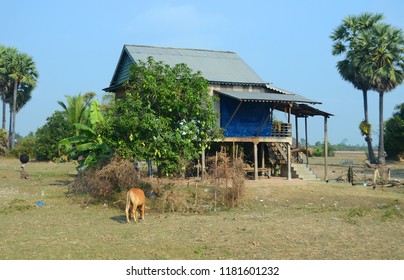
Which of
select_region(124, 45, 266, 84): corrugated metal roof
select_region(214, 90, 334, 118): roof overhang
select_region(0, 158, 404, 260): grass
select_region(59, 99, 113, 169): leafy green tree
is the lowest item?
select_region(0, 158, 404, 260): grass

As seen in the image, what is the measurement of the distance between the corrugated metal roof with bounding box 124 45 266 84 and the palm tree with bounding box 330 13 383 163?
14.4 m

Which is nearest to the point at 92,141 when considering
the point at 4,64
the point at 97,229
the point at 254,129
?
the point at 97,229

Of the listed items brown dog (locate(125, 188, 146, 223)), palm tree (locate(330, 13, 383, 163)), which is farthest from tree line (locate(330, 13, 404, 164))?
brown dog (locate(125, 188, 146, 223))

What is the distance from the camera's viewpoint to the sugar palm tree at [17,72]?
4812 cm

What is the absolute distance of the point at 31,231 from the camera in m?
10.8

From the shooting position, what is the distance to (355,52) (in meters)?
38.3

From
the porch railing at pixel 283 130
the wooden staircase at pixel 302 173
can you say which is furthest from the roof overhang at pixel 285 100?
the wooden staircase at pixel 302 173

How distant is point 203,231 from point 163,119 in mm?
5603

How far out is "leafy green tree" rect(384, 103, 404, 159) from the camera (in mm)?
41969

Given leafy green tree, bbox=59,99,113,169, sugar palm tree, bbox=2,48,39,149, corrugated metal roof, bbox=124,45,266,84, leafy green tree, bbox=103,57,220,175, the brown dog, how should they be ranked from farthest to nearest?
sugar palm tree, bbox=2,48,39,149 → corrugated metal roof, bbox=124,45,266,84 → leafy green tree, bbox=59,99,113,169 → leafy green tree, bbox=103,57,220,175 → the brown dog

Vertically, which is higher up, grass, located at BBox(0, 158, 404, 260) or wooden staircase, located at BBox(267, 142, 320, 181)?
wooden staircase, located at BBox(267, 142, 320, 181)

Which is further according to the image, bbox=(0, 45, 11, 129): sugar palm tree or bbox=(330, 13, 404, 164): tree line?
bbox=(0, 45, 11, 129): sugar palm tree

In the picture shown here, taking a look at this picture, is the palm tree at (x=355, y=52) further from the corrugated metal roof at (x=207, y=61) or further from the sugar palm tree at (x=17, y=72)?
the sugar palm tree at (x=17, y=72)

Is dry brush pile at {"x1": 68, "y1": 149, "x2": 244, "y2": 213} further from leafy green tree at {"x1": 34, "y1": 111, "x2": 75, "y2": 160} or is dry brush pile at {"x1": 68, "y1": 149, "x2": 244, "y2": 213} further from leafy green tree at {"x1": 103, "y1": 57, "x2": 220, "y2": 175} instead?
leafy green tree at {"x1": 34, "y1": 111, "x2": 75, "y2": 160}
